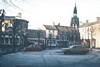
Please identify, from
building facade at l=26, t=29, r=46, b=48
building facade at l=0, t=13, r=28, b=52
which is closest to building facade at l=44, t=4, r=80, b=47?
building facade at l=26, t=29, r=46, b=48

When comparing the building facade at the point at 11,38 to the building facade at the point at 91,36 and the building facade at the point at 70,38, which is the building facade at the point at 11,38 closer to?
the building facade at the point at 70,38

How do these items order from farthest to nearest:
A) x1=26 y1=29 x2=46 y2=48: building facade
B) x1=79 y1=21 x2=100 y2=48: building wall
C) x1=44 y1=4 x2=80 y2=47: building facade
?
x1=79 y1=21 x2=100 y2=48: building wall, x1=26 y1=29 x2=46 y2=48: building facade, x1=44 y1=4 x2=80 y2=47: building facade

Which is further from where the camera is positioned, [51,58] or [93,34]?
[93,34]

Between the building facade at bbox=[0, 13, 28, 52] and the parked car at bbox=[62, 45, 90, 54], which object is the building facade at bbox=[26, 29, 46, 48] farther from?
the parked car at bbox=[62, 45, 90, 54]

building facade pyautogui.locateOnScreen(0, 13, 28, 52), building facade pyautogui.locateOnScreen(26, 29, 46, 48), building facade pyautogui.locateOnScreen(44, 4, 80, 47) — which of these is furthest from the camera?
building facade pyautogui.locateOnScreen(0, 13, 28, 52)

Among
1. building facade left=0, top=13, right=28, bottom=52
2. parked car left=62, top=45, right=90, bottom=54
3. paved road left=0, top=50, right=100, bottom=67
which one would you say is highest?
building facade left=0, top=13, right=28, bottom=52

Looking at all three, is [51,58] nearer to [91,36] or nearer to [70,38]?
[70,38]

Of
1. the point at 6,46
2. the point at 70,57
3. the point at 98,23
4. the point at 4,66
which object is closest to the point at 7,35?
the point at 6,46

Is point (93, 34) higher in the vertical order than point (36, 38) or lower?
higher

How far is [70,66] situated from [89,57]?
11.9 ft

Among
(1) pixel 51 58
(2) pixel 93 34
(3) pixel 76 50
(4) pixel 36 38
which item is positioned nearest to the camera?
(3) pixel 76 50

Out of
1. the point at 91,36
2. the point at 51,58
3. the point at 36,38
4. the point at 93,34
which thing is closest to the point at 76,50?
the point at 51,58

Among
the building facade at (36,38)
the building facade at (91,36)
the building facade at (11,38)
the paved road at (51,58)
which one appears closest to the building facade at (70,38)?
the building facade at (36,38)

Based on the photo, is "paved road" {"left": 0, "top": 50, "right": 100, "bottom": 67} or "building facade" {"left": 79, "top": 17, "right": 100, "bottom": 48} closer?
"paved road" {"left": 0, "top": 50, "right": 100, "bottom": 67}
